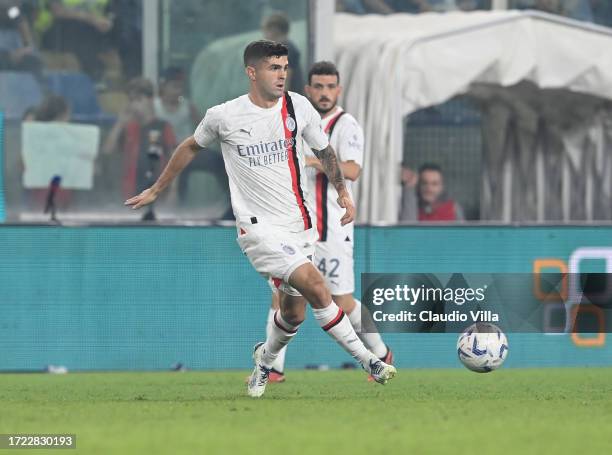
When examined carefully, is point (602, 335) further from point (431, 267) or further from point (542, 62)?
point (542, 62)

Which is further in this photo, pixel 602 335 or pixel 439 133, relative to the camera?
pixel 439 133

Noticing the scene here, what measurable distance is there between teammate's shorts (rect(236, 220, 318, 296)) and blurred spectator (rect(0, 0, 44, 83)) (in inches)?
240

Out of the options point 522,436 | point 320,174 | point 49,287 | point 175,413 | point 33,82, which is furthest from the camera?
point 33,82

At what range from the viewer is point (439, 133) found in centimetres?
1838

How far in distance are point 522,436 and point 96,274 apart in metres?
6.69

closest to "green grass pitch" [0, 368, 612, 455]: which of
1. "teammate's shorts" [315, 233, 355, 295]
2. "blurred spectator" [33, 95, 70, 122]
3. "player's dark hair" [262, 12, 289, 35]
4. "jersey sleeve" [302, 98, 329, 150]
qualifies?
"teammate's shorts" [315, 233, 355, 295]

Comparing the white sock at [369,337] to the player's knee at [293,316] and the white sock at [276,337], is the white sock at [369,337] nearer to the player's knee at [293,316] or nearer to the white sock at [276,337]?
the white sock at [276,337]

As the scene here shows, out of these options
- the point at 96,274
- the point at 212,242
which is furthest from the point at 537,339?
the point at 96,274

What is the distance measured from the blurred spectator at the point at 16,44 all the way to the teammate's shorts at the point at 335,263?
470 cm

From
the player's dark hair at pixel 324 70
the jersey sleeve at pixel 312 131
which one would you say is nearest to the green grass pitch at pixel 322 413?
Answer: the jersey sleeve at pixel 312 131

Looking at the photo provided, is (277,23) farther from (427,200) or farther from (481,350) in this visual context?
(481,350)

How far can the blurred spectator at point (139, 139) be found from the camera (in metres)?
15.9

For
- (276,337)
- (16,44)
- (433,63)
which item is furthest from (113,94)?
(276,337)

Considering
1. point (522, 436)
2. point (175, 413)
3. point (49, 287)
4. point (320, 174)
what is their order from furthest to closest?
point (49, 287) → point (320, 174) → point (175, 413) → point (522, 436)
